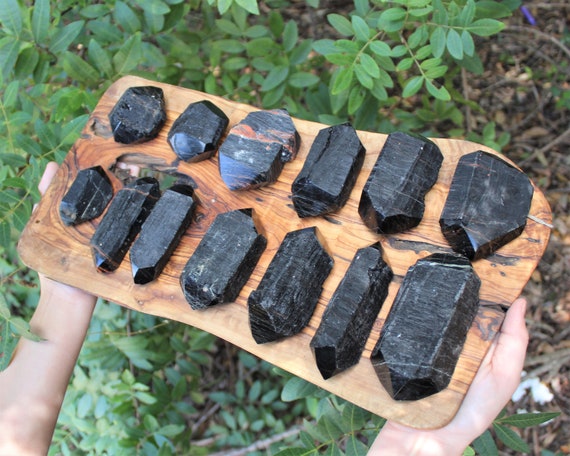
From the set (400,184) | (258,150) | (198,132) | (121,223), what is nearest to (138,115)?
(198,132)

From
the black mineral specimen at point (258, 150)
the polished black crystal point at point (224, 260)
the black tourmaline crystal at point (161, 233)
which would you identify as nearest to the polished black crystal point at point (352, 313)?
the polished black crystal point at point (224, 260)

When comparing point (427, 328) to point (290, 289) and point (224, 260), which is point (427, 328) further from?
point (224, 260)

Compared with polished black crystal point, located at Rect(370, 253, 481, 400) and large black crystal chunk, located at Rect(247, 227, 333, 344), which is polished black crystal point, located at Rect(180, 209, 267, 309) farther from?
polished black crystal point, located at Rect(370, 253, 481, 400)

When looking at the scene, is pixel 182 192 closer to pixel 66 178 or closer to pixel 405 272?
pixel 66 178

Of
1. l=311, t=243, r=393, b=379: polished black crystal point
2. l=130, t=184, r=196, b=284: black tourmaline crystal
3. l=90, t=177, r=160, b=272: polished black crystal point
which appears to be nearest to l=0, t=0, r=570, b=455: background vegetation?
l=311, t=243, r=393, b=379: polished black crystal point

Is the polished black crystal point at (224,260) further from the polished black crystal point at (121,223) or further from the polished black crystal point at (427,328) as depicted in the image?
the polished black crystal point at (427,328)

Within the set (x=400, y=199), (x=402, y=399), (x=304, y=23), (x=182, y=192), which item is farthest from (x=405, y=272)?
(x=304, y=23)
